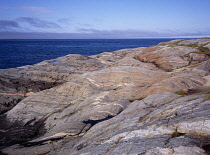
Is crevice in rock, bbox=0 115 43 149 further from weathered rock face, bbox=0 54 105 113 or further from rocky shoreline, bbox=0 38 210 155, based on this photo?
weathered rock face, bbox=0 54 105 113

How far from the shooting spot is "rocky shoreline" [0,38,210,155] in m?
11.2

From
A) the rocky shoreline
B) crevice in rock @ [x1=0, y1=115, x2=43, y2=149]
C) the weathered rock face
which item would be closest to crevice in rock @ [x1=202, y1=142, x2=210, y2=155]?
the rocky shoreline

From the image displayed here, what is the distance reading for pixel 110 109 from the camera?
2061cm

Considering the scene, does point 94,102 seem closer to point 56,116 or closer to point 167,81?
point 56,116

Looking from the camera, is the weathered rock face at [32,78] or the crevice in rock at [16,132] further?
the weathered rock face at [32,78]

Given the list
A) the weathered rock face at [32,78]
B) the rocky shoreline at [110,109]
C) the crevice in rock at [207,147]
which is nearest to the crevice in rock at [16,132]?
the rocky shoreline at [110,109]

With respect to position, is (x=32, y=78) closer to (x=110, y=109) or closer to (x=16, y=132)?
(x=16, y=132)

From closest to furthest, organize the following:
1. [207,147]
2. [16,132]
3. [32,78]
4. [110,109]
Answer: [207,147], [110,109], [16,132], [32,78]

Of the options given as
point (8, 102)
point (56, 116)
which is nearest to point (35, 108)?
point (56, 116)

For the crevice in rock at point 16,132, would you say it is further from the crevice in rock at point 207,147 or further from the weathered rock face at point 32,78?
the crevice in rock at point 207,147

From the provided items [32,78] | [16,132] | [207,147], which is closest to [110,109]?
[16,132]

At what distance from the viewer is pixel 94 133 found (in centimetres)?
1544

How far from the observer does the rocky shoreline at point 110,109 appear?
11.2 m

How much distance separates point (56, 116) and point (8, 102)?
30.3 feet
